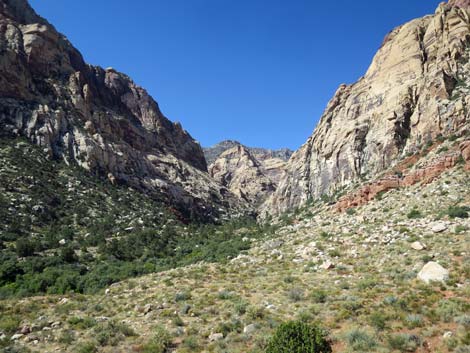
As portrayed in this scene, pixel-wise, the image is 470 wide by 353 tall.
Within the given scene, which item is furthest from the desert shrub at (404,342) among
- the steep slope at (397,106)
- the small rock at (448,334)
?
the steep slope at (397,106)

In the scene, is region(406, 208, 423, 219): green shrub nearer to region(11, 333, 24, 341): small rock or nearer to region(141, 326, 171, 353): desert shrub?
region(141, 326, 171, 353): desert shrub

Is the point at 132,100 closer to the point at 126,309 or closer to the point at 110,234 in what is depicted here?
the point at 110,234

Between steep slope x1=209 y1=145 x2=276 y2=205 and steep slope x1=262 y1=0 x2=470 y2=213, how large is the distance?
55.0m

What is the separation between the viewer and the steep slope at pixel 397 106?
47.1 meters

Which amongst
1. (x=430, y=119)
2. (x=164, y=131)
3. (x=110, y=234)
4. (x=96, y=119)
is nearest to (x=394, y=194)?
(x=430, y=119)

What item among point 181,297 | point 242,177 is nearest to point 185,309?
point 181,297

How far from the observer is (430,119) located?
153 feet

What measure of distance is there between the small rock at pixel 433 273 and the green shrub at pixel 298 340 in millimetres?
7396

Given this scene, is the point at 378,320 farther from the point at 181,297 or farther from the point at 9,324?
the point at 9,324

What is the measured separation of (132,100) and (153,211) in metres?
72.5

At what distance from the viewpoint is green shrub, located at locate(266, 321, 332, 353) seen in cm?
1039

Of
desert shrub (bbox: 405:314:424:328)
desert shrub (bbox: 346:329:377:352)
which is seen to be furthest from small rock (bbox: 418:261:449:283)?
Answer: desert shrub (bbox: 346:329:377:352)

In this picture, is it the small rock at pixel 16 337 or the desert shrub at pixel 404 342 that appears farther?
the small rock at pixel 16 337

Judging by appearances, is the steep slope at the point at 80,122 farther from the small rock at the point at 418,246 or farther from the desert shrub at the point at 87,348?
the small rock at the point at 418,246
